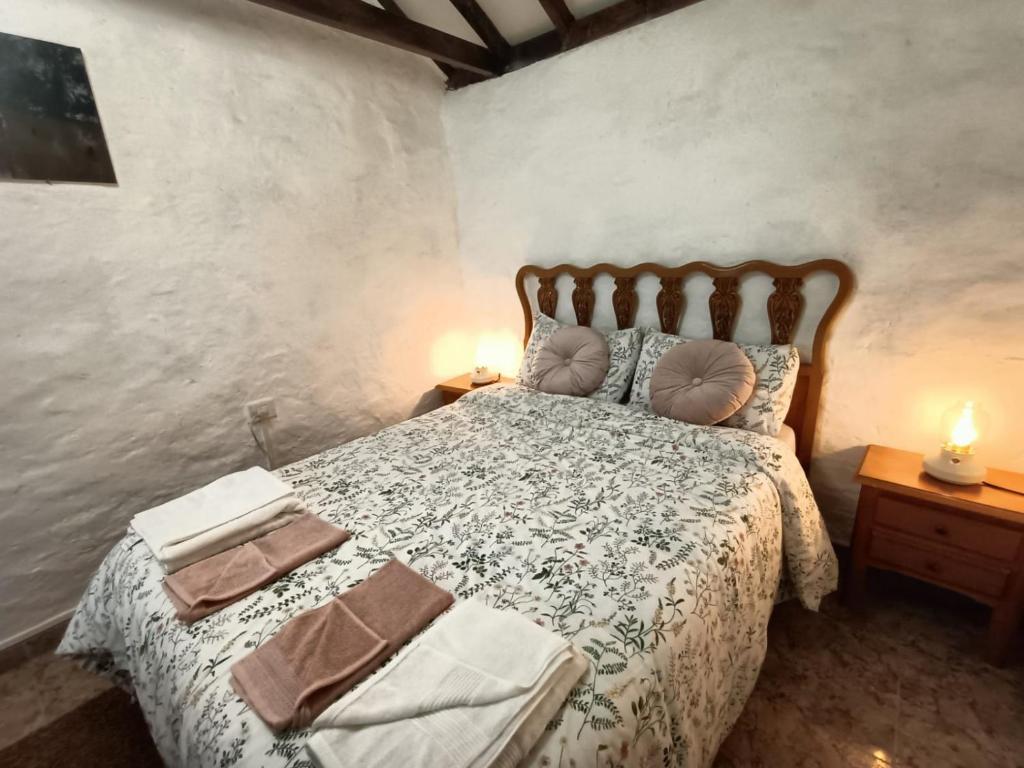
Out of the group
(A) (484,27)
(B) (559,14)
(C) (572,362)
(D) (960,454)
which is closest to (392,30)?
(A) (484,27)

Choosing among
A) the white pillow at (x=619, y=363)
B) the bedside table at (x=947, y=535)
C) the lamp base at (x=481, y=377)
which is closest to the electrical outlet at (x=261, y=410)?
the lamp base at (x=481, y=377)

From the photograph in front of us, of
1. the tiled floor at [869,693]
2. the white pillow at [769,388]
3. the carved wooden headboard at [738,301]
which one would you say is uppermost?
the carved wooden headboard at [738,301]

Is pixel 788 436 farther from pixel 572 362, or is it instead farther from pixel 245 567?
pixel 245 567

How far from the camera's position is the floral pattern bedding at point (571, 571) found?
869 mm

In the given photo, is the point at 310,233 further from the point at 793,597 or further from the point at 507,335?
the point at 793,597

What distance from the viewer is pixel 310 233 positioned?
2.27 meters

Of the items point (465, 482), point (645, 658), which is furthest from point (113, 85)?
point (645, 658)

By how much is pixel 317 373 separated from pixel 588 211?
63.2 inches

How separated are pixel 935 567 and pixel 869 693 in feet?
1.55

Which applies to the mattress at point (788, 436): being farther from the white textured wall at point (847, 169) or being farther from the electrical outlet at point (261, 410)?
the electrical outlet at point (261, 410)

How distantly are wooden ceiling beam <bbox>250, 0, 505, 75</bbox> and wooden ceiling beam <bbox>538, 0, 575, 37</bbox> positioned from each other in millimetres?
409

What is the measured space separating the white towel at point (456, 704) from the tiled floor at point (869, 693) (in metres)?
0.86

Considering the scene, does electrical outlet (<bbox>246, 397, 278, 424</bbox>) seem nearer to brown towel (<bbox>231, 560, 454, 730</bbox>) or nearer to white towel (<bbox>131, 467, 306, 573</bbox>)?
white towel (<bbox>131, 467, 306, 573</bbox>)

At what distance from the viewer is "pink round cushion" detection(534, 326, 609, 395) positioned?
222 centimetres
